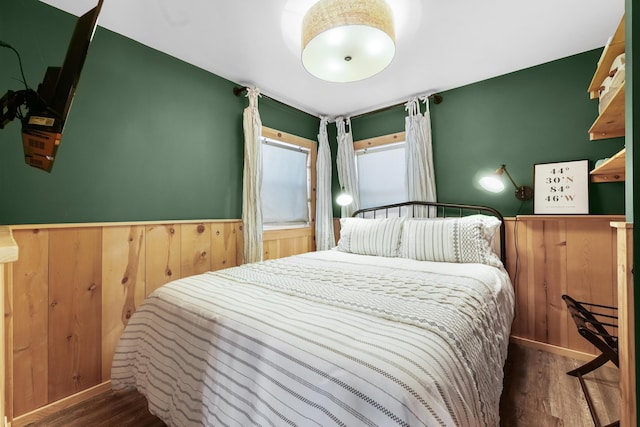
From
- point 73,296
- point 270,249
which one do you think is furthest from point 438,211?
point 73,296

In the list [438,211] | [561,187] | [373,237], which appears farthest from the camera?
[438,211]

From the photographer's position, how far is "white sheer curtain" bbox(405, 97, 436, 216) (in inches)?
109

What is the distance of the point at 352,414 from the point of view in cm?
72

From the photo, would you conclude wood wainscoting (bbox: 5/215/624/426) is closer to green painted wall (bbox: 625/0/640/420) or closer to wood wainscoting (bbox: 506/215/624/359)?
wood wainscoting (bbox: 506/215/624/359)

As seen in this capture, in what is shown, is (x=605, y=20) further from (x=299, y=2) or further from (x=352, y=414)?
(x=352, y=414)


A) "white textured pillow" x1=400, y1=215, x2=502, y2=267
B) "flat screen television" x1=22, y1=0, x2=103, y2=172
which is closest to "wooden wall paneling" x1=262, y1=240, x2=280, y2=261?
"white textured pillow" x1=400, y1=215, x2=502, y2=267

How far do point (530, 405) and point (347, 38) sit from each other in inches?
90.4

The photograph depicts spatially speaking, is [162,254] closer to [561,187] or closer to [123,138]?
[123,138]

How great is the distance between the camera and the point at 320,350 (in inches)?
33.8

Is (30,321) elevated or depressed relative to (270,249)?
depressed

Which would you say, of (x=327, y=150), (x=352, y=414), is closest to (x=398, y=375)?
(x=352, y=414)

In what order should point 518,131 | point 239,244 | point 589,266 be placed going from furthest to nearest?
point 239,244 → point 518,131 → point 589,266

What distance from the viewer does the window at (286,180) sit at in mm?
3031

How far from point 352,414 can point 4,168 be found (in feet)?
6.98
